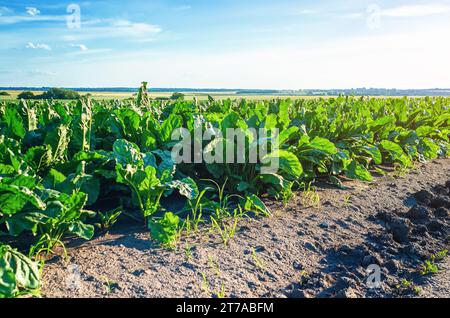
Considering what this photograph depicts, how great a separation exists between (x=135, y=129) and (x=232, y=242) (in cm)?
162

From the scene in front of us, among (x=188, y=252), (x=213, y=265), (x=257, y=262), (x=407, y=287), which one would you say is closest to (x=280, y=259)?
(x=257, y=262)

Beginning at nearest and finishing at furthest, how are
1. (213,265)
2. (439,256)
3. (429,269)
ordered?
(213,265) < (429,269) < (439,256)

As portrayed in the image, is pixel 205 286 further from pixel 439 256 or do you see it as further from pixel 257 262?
pixel 439 256

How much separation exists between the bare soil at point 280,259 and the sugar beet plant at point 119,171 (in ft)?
0.59

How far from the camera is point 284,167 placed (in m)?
3.99

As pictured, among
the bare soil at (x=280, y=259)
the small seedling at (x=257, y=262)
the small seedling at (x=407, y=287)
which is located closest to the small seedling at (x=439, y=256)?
the bare soil at (x=280, y=259)

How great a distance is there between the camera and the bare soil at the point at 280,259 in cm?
261

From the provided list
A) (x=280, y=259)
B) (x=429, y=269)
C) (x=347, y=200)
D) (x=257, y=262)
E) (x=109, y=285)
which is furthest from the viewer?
(x=347, y=200)

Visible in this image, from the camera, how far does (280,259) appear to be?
3102 mm

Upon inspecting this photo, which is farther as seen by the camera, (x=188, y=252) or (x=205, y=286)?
(x=188, y=252)

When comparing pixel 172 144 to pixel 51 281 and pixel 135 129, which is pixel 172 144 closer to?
pixel 135 129

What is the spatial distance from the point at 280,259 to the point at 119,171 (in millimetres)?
1352

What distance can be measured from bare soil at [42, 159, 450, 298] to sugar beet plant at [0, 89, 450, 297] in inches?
7.1

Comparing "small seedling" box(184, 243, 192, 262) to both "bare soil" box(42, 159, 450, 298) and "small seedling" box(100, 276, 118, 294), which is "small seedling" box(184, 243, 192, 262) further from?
"small seedling" box(100, 276, 118, 294)
